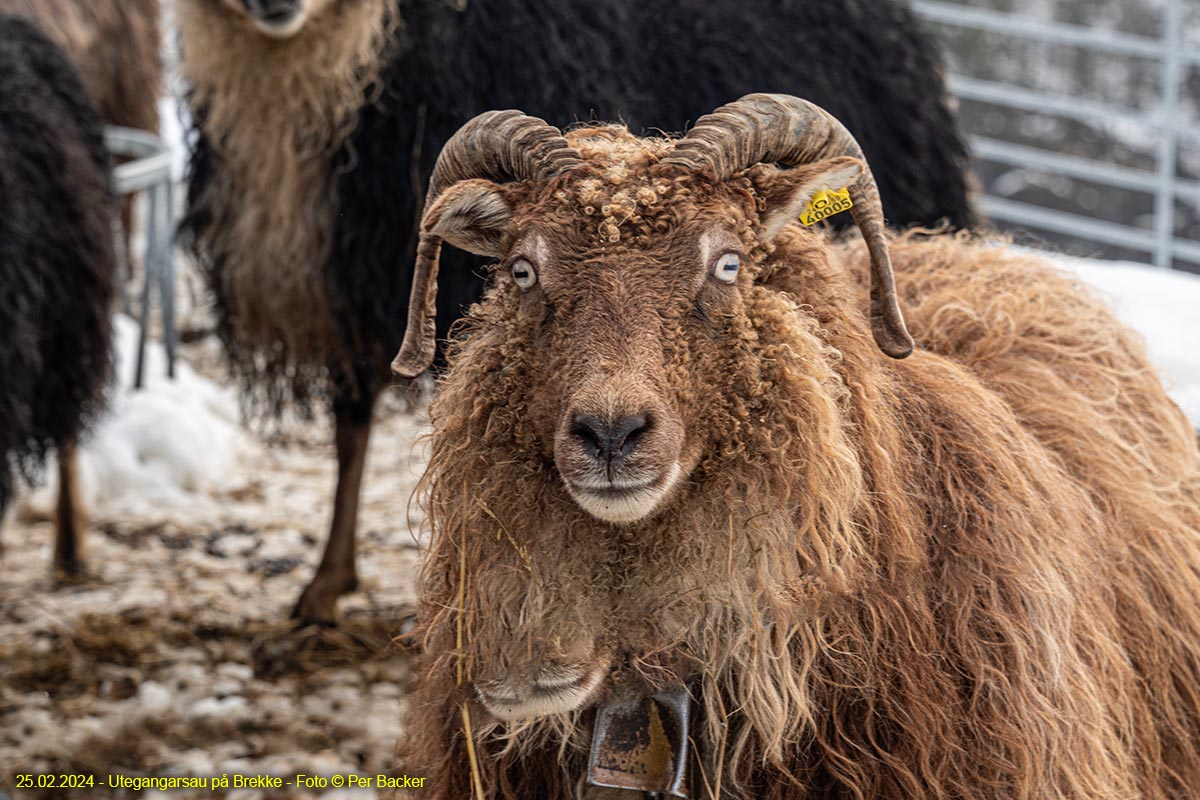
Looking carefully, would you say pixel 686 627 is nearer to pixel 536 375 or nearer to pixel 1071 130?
pixel 536 375

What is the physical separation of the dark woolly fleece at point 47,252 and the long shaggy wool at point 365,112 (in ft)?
1.39

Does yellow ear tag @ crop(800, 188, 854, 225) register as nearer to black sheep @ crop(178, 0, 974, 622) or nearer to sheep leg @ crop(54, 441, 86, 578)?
black sheep @ crop(178, 0, 974, 622)

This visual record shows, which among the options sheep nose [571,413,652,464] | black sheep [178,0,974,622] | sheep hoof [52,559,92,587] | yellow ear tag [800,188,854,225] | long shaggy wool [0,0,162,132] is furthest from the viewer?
long shaggy wool [0,0,162,132]

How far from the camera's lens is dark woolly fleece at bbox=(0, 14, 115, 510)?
4.54 metres

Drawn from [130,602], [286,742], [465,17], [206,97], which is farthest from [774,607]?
[130,602]

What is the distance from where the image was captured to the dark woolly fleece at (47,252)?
14.9ft

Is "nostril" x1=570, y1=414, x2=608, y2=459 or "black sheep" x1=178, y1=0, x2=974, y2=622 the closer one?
"nostril" x1=570, y1=414, x2=608, y2=459

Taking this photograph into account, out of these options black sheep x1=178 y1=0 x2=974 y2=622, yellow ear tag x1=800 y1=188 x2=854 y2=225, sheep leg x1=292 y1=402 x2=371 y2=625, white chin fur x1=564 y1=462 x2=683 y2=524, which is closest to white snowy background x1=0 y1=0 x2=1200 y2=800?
sheep leg x1=292 y1=402 x2=371 y2=625

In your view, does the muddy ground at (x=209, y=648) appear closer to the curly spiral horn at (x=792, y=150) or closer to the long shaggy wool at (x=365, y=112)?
the long shaggy wool at (x=365, y=112)


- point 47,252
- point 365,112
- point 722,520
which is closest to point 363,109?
point 365,112

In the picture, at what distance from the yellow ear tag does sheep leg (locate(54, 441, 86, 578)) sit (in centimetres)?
407

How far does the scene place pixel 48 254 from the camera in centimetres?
482

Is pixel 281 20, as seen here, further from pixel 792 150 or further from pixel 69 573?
pixel 69 573

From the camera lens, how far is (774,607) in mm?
2344
